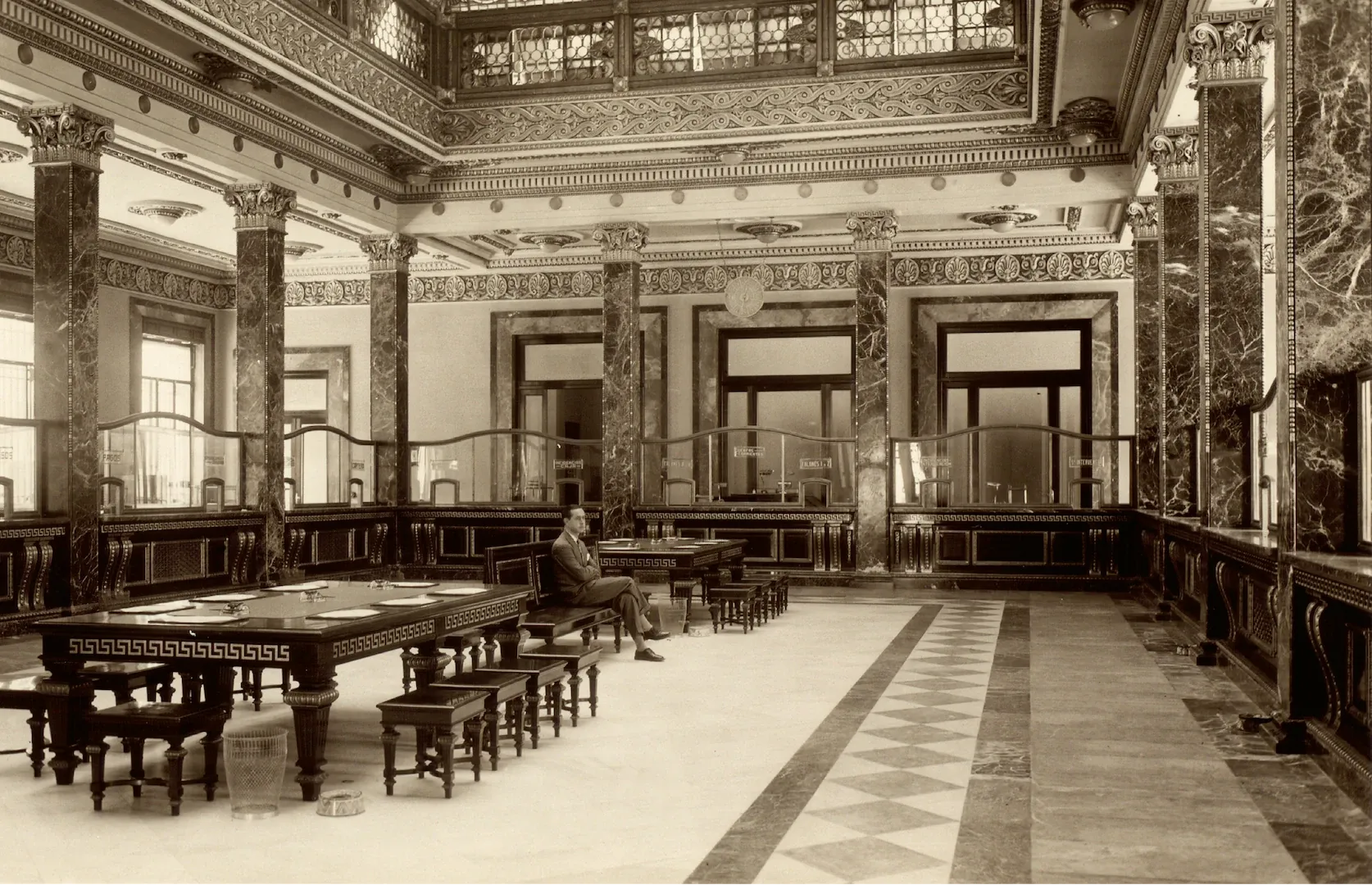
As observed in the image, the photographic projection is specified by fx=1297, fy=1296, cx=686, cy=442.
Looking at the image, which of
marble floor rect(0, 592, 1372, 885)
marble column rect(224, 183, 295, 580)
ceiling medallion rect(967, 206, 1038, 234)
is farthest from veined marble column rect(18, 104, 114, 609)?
ceiling medallion rect(967, 206, 1038, 234)

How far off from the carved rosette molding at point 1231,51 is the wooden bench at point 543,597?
18.3 feet

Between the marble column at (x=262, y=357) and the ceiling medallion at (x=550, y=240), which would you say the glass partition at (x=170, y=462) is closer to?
the marble column at (x=262, y=357)

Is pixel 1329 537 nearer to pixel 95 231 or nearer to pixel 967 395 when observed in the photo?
pixel 95 231

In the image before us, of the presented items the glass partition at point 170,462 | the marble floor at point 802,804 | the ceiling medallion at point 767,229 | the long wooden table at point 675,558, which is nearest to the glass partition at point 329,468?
the glass partition at point 170,462

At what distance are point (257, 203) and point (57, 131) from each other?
10.5 ft

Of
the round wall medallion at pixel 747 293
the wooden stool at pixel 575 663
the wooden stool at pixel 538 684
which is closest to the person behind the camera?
the wooden stool at pixel 538 684

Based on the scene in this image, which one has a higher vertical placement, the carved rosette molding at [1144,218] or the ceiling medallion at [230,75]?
the ceiling medallion at [230,75]

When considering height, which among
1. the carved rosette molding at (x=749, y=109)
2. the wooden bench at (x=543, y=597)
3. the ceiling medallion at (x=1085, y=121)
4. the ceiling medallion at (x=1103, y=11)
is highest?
the carved rosette molding at (x=749, y=109)

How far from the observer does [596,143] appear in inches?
567

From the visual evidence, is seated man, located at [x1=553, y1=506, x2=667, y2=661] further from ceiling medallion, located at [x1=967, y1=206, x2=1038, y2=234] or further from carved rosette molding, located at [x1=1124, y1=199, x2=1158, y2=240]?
ceiling medallion, located at [x1=967, y1=206, x2=1038, y2=234]

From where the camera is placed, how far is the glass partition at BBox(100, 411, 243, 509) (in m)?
12.1

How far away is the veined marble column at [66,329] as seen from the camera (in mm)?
10117

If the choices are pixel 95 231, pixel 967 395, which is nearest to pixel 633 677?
pixel 95 231

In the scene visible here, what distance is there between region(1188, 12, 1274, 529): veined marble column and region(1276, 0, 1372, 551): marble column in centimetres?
293
